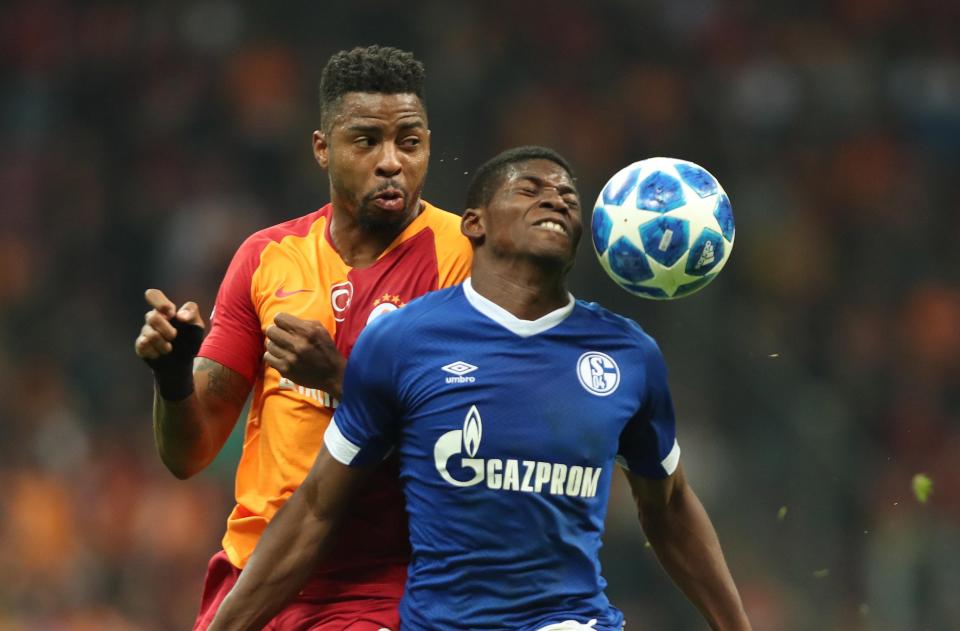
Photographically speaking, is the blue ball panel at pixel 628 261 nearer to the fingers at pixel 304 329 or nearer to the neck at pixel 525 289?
the neck at pixel 525 289

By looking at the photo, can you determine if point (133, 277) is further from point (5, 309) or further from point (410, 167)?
point (410, 167)

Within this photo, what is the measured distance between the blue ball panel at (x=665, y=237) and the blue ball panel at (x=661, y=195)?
0.04 metres

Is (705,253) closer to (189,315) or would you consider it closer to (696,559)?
(696,559)

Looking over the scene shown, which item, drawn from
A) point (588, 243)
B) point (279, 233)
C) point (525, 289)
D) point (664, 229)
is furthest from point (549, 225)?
point (588, 243)

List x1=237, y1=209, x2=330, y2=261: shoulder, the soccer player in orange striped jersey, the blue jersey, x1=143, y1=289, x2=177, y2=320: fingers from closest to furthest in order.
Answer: the blue jersey → x1=143, y1=289, x2=177, y2=320: fingers → the soccer player in orange striped jersey → x1=237, y1=209, x2=330, y2=261: shoulder

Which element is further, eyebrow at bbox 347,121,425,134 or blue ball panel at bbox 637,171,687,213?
eyebrow at bbox 347,121,425,134

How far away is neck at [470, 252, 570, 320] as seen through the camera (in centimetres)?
392

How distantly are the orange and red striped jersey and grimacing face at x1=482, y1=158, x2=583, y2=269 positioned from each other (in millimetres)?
387

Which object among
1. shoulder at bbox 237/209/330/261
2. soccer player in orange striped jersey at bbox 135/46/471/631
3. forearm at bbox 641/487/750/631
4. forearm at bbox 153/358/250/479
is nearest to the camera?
soccer player in orange striped jersey at bbox 135/46/471/631

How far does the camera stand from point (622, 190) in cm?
405

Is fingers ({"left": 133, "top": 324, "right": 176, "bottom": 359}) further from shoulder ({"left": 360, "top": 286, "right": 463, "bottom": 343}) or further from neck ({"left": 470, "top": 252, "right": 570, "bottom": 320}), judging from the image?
neck ({"left": 470, "top": 252, "right": 570, "bottom": 320})

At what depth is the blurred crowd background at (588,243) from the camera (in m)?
9.10

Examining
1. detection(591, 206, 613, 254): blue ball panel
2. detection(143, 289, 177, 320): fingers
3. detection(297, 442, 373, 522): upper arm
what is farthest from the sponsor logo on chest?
detection(143, 289, 177, 320): fingers

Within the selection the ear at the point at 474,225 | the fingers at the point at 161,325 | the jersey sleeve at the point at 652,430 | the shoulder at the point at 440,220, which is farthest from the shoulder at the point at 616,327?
the fingers at the point at 161,325
